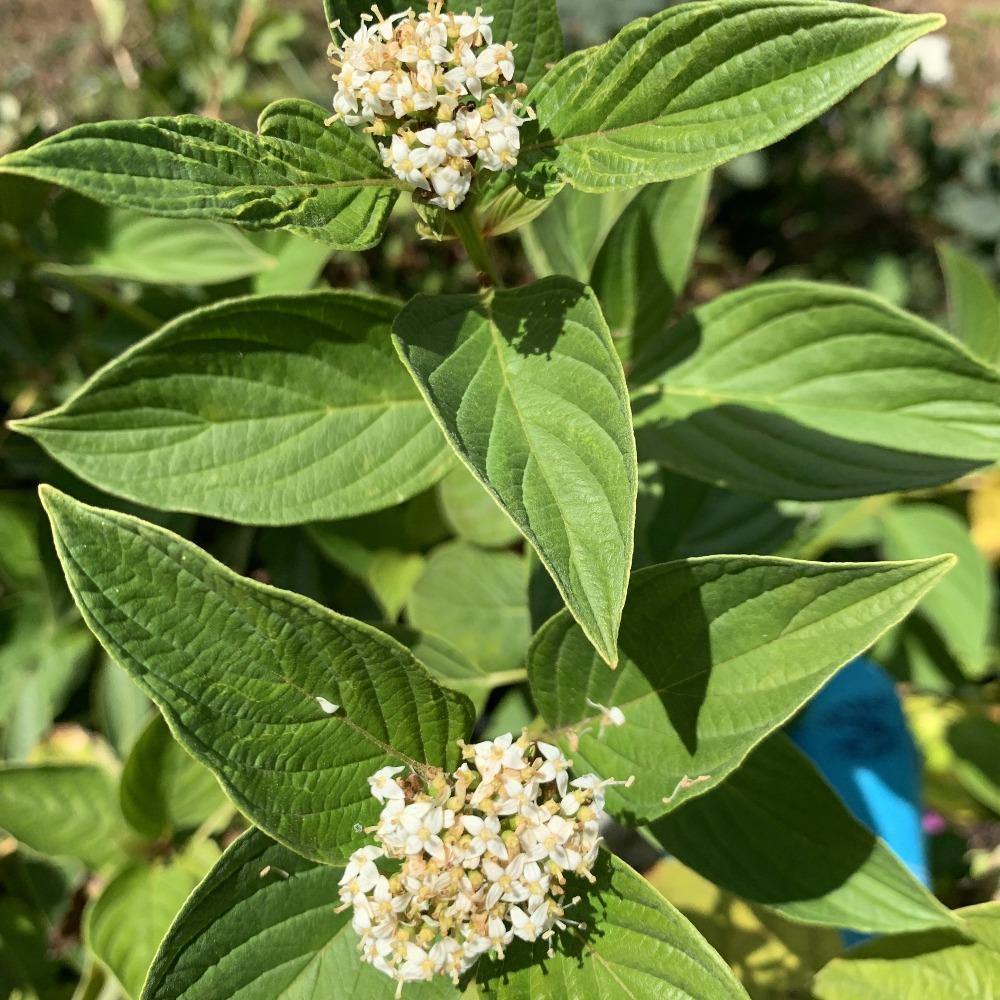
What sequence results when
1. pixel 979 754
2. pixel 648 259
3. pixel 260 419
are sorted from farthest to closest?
pixel 979 754 < pixel 648 259 < pixel 260 419

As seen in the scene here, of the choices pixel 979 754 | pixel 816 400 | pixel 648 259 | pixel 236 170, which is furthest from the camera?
pixel 979 754

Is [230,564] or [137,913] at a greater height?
[230,564]

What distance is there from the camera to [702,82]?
68 cm

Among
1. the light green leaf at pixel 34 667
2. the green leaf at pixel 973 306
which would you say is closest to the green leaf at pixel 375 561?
the light green leaf at pixel 34 667

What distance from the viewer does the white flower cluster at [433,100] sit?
68 cm

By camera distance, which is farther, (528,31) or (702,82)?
(528,31)

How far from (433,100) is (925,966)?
3.54 ft

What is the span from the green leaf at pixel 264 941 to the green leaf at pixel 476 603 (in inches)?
20.3

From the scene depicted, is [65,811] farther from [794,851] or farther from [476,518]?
[794,851]

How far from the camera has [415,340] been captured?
2.46ft

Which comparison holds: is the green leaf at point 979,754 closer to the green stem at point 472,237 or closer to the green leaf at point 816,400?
the green leaf at point 816,400

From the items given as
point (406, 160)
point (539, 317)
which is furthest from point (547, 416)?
point (406, 160)

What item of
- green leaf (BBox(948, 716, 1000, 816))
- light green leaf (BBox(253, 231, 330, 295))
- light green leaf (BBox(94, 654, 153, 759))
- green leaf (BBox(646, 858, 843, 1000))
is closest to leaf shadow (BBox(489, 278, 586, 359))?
light green leaf (BBox(253, 231, 330, 295))

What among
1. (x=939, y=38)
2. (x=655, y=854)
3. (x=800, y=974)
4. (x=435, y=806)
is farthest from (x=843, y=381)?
(x=939, y=38)
